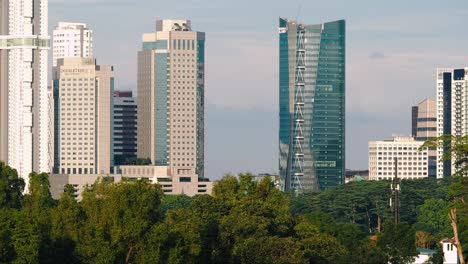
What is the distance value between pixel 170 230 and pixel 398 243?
16222mm

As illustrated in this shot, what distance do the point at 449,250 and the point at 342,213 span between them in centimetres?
9516

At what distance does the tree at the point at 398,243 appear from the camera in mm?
74188

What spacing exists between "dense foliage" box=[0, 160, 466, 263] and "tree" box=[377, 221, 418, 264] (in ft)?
0.19

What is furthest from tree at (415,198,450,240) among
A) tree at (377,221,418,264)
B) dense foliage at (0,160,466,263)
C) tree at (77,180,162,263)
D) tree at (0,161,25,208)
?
tree at (77,180,162,263)

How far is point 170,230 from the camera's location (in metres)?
65.6

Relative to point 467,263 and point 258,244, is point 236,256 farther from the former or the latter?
point 467,263

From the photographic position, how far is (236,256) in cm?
6906

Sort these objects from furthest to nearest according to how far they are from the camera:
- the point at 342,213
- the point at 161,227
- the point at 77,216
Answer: the point at 342,213, the point at 77,216, the point at 161,227

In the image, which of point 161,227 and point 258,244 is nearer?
point 161,227

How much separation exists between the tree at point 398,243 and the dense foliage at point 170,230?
57mm

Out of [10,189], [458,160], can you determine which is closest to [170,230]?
[10,189]

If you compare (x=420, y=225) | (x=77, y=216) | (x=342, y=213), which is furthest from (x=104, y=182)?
(x=342, y=213)

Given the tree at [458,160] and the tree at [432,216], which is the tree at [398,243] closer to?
the tree at [458,160]

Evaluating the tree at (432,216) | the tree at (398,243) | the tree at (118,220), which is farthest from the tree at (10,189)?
the tree at (432,216)
